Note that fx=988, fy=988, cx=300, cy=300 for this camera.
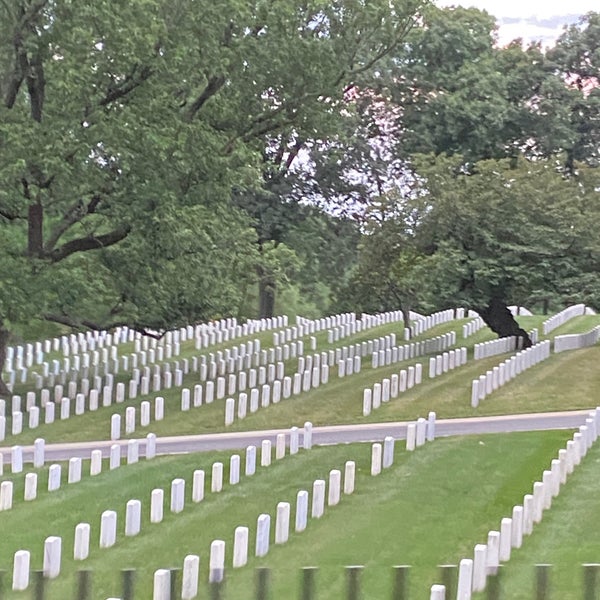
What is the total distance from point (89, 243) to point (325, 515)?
11995 millimetres

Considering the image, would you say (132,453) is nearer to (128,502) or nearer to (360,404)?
(128,502)

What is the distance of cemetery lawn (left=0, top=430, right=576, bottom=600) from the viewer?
9.84 meters

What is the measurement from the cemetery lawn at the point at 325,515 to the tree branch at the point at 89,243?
7.66m

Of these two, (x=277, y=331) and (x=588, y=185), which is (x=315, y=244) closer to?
(x=277, y=331)

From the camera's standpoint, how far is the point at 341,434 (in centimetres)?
1811

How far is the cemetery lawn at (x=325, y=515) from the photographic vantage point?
32.3 feet

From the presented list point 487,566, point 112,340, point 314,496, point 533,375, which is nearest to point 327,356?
point 533,375

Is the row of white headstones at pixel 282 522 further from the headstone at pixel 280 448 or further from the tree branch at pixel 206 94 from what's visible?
the tree branch at pixel 206 94

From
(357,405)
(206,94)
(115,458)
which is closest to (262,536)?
(115,458)

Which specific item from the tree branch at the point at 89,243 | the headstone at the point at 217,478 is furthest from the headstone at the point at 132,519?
the tree branch at the point at 89,243

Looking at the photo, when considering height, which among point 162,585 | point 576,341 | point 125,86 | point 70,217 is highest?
point 125,86

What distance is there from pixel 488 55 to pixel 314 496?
38233 mm

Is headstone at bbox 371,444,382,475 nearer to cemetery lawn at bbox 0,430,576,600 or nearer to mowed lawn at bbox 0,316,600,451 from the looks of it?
cemetery lawn at bbox 0,430,576,600

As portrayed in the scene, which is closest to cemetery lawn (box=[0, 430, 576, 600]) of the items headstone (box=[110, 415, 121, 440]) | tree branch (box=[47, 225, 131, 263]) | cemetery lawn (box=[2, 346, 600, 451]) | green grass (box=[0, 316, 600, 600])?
green grass (box=[0, 316, 600, 600])
